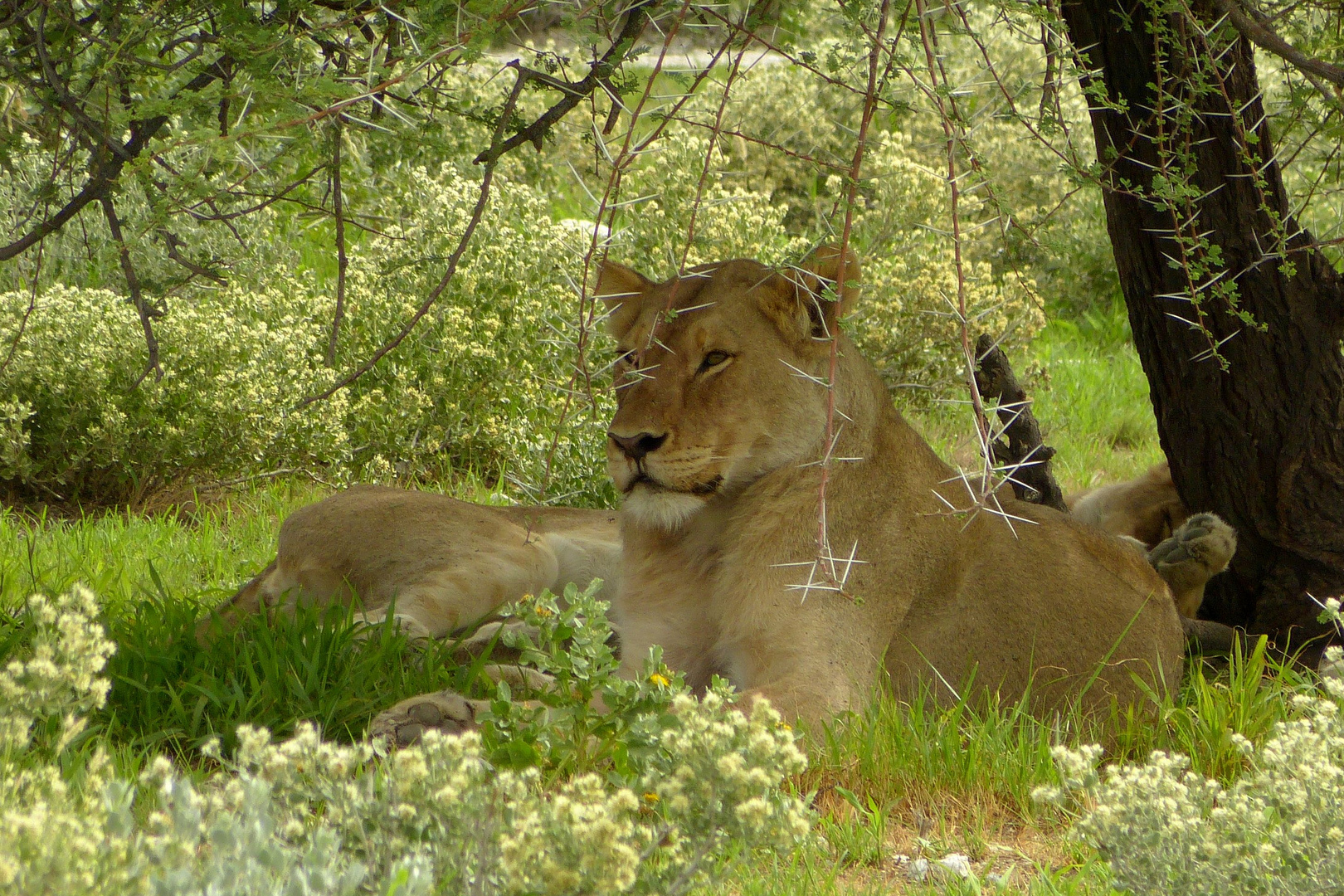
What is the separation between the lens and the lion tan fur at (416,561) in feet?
14.4

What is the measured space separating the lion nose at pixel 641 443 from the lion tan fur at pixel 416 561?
0.86m

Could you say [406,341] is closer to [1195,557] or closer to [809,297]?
[809,297]

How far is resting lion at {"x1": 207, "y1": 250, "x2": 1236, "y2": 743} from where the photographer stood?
3.53 m

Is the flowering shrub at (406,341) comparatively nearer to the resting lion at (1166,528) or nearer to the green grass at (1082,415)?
the green grass at (1082,415)

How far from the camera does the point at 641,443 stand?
3525mm

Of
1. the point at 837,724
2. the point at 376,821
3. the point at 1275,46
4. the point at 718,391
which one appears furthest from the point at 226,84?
the point at 1275,46

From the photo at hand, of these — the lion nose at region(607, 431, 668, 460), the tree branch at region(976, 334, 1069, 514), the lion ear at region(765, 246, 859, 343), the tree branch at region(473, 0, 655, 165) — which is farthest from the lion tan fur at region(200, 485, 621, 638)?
the tree branch at region(976, 334, 1069, 514)

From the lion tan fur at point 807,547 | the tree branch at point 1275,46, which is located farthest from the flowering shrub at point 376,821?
the tree branch at point 1275,46

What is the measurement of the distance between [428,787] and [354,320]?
5246 millimetres

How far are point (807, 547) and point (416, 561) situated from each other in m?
1.46

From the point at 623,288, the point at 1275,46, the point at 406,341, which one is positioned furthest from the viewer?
the point at 406,341

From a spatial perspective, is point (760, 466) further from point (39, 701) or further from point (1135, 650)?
point (39, 701)

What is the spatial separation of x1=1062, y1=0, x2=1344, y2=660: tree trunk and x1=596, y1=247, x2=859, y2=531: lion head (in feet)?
3.55

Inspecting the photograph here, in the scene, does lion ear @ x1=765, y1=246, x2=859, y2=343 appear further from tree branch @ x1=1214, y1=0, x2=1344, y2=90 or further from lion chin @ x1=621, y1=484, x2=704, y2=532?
tree branch @ x1=1214, y1=0, x2=1344, y2=90
